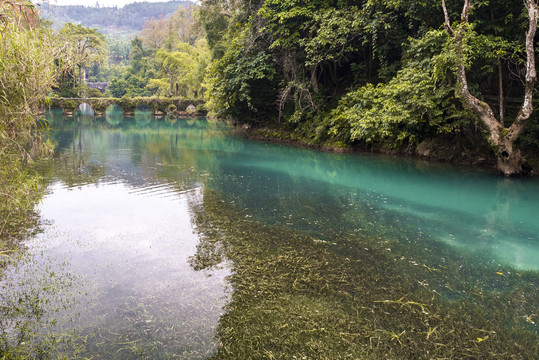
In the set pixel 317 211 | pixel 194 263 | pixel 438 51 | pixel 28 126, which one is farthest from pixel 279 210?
pixel 438 51

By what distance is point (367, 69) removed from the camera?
19203 millimetres

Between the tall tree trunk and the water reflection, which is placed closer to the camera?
the tall tree trunk

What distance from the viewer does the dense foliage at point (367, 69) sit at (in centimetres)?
1291

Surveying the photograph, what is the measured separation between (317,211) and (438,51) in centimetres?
850

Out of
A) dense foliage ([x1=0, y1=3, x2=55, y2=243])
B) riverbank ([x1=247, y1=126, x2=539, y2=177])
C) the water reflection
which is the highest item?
dense foliage ([x1=0, y1=3, x2=55, y2=243])

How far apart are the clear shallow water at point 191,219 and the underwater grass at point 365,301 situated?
378 millimetres

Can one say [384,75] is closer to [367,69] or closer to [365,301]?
[367,69]

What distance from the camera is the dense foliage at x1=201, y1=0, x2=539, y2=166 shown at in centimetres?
1291

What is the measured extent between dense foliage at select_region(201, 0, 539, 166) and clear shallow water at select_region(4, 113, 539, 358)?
6.50 feet

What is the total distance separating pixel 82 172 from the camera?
12211 millimetres

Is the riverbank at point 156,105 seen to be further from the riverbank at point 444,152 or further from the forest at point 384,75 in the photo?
the riverbank at point 444,152

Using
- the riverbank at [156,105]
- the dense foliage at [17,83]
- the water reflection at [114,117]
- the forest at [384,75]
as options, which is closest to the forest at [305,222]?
the dense foliage at [17,83]

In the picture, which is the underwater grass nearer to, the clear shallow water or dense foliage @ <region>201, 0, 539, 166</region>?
the clear shallow water

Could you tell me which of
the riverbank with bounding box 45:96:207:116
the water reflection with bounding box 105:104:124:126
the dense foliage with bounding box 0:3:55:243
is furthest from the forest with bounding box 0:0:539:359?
the riverbank with bounding box 45:96:207:116
